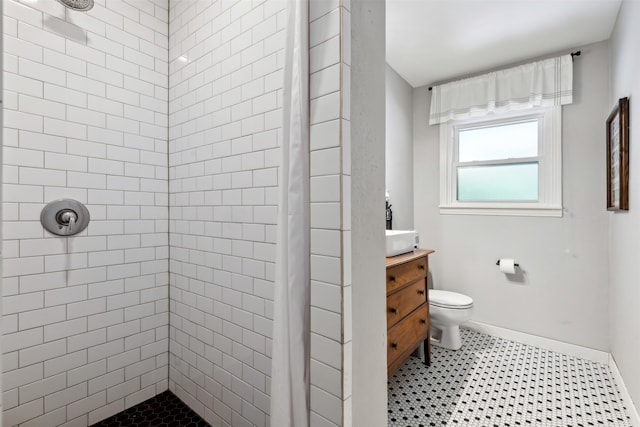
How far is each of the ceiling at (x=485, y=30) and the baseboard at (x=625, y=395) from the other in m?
2.42

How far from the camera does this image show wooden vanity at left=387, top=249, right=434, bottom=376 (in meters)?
1.92

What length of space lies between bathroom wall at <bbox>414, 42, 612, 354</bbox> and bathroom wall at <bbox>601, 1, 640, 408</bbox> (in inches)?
6.2

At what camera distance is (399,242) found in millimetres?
2186

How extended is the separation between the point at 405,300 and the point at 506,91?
2079 millimetres

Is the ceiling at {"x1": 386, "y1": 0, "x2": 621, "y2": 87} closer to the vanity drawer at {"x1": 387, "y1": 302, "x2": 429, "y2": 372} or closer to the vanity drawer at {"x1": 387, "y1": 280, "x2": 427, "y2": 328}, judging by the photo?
the vanity drawer at {"x1": 387, "y1": 280, "x2": 427, "y2": 328}

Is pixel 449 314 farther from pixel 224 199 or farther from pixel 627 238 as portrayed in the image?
pixel 224 199

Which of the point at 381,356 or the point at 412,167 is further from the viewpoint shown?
the point at 412,167

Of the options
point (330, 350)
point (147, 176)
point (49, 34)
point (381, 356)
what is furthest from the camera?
point (147, 176)

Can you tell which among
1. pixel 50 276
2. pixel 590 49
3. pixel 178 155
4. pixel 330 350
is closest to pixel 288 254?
pixel 330 350

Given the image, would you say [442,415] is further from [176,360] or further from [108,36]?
[108,36]

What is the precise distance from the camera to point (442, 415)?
1.87m

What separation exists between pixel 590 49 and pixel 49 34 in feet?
11.6

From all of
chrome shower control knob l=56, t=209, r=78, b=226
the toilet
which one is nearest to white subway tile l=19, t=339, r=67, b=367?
chrome shower control knob l=56, t=209, r=78, b=226

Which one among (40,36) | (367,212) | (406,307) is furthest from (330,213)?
(40,36)
